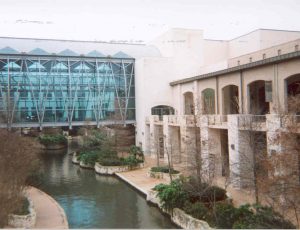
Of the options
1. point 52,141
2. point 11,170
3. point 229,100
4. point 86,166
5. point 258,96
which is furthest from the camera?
point 52,141

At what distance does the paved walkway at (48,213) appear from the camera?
1670cm

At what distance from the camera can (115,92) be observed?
40.3 meters

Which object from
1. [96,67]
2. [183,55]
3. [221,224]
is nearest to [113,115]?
[96,67]

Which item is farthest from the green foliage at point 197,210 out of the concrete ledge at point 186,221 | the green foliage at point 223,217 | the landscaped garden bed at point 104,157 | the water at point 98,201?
the landscaped garden bed at point 104,157

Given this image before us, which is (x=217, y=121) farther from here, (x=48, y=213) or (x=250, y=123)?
(x=48, y=213)

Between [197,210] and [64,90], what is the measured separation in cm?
2539

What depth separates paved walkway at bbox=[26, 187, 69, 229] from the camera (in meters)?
16.7

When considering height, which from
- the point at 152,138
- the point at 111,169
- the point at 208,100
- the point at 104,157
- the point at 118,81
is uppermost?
the point at 118,81

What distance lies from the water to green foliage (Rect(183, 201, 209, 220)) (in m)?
1.18

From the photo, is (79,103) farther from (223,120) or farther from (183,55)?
Answer: (223,120)

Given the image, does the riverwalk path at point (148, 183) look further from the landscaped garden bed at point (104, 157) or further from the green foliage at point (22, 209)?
the green foliage at point (22, 209)

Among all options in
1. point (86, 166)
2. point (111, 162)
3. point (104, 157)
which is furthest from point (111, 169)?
point (86, 166)

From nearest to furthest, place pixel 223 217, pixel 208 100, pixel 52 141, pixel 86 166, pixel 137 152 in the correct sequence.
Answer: pixel 223 217, pixel 208 100, pixel 86 166, pixel 137 152, pixel 52 141

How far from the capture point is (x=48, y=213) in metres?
18.5
